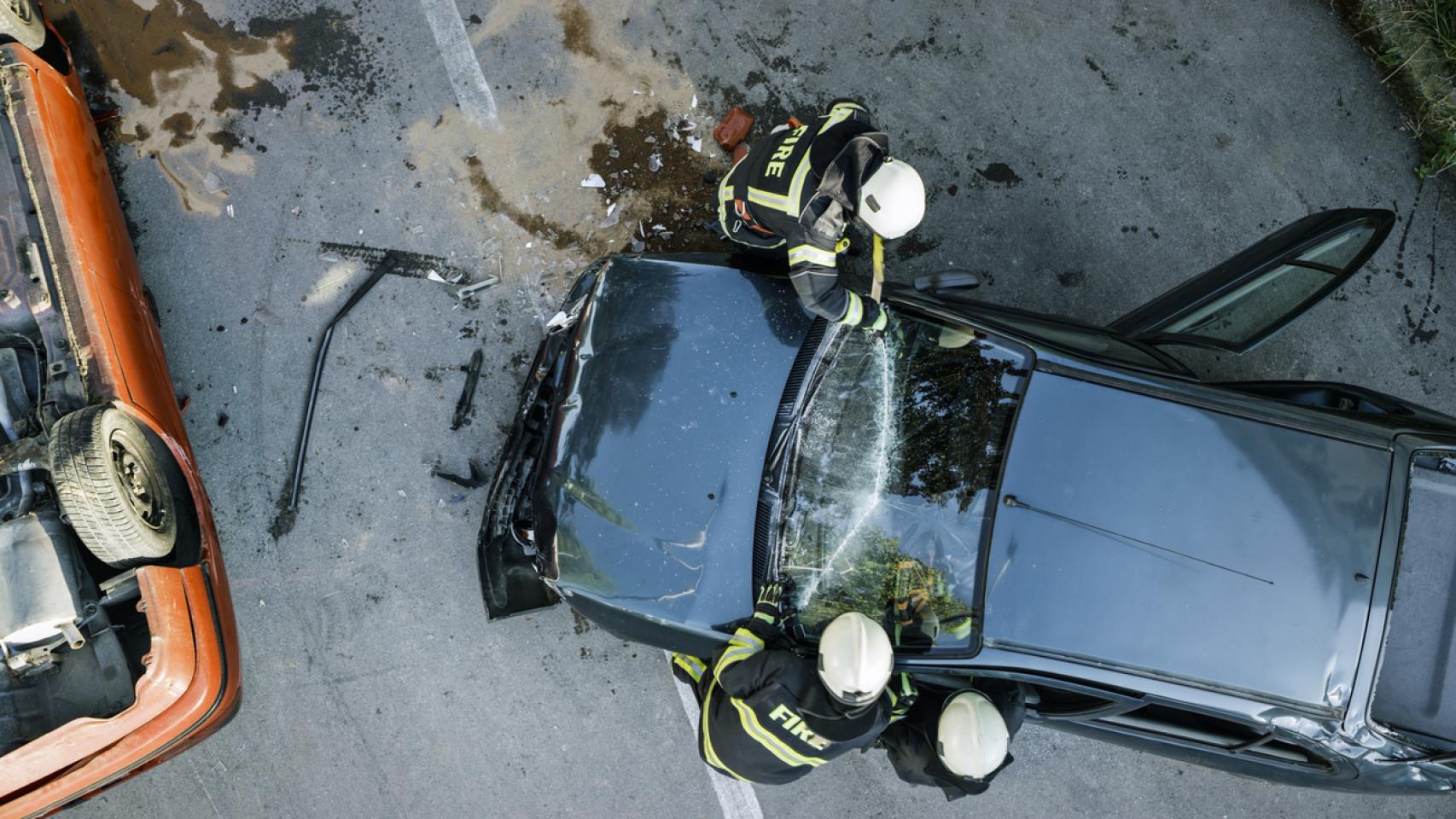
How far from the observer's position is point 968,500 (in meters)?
3.23

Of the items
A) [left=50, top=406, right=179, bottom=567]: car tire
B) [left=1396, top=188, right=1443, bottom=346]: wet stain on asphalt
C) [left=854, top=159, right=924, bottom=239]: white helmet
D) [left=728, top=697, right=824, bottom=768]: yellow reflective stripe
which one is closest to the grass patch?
[left=1396, top=188, right=1443, bottom=346]: wet stain on asphalt

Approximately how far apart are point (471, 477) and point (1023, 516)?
2727mm

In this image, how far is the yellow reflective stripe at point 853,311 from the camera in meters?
3.28

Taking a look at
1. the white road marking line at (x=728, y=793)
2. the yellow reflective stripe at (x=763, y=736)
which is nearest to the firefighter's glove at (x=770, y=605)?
the yellow reflective stripe at (x=763, y=736)

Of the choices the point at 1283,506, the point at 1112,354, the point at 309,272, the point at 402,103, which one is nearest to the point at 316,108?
the point at 402,103

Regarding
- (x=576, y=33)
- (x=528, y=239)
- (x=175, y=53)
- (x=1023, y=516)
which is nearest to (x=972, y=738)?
(x=1023, y=516)

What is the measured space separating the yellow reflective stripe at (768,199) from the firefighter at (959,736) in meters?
2.18

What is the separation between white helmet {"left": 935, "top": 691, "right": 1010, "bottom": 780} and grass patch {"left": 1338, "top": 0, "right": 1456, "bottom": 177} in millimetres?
4020

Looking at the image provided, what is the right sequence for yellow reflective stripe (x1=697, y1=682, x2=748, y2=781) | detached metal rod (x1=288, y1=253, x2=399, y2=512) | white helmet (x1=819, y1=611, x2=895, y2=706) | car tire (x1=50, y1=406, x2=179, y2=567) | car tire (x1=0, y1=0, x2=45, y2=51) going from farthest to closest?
1. detached metal rod (x1=288, y1=253, x2=399, y2=512)
2. car tire (x1=0, y1=0, x2=45, y2=51)
3. yellow reflective stripe (x1=697, y1=682, x2=748, y2=781)
4. car tire (x1=50, y1=406, x2=179, y2=567)
5. white helmet (x1=819, y1=611, x2=895, y2=706)

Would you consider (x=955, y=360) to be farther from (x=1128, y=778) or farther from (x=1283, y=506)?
(x=1128, y=778)

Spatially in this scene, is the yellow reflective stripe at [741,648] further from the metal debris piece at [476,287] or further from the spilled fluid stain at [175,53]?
the spilled fluid stain at [175,53]

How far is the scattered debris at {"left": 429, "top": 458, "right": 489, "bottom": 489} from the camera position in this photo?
13.9 ft

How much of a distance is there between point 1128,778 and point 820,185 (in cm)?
360

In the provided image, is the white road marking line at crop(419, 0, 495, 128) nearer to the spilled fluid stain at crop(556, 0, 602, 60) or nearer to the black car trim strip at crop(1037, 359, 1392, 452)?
the spilled fluid stain at crop(556, 0, 602, 60)
